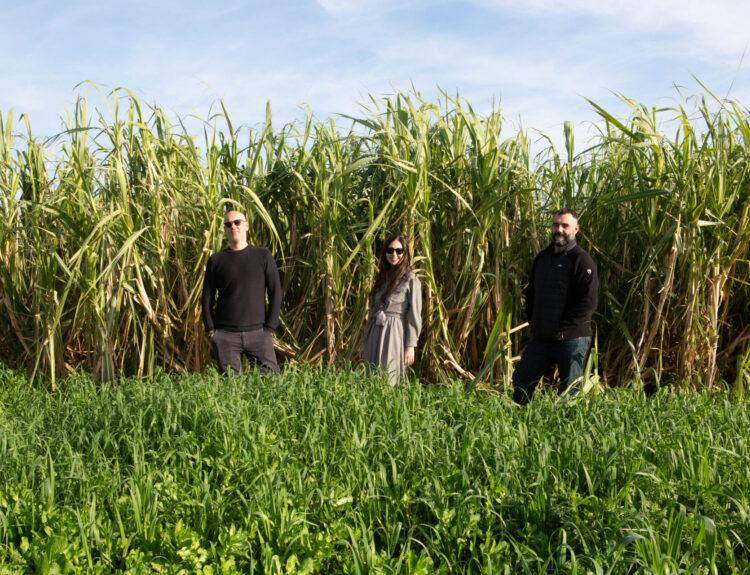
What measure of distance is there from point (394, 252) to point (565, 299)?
1148 millimetres

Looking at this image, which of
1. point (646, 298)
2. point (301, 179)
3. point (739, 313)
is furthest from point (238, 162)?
point (739, 313)

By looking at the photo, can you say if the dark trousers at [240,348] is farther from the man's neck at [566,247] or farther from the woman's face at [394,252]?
the man's neck at [566,247]

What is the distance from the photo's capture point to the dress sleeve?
4.32m

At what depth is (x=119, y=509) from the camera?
2.39m

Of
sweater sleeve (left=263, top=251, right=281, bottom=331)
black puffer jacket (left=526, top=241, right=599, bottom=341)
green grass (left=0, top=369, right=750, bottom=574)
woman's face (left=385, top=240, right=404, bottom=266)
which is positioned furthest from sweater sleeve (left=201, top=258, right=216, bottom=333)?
black puffer jacket (left=526, top=241, right=599, bottom=341)

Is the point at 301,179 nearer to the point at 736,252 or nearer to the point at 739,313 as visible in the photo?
the point at 736,252

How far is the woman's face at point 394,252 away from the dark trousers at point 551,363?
1063 millimetres

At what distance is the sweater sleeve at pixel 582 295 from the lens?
161 inches

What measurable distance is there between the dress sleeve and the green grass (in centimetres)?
87

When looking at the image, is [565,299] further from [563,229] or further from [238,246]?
[238,246]

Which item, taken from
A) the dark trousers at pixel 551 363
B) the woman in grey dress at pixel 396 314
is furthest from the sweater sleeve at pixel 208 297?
the dark trousers at pixel 551 363

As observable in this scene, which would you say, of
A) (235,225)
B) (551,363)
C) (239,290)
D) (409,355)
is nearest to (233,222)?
(235,225)

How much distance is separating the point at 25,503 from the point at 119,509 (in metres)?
0.38

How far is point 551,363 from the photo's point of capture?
4.30 metres
